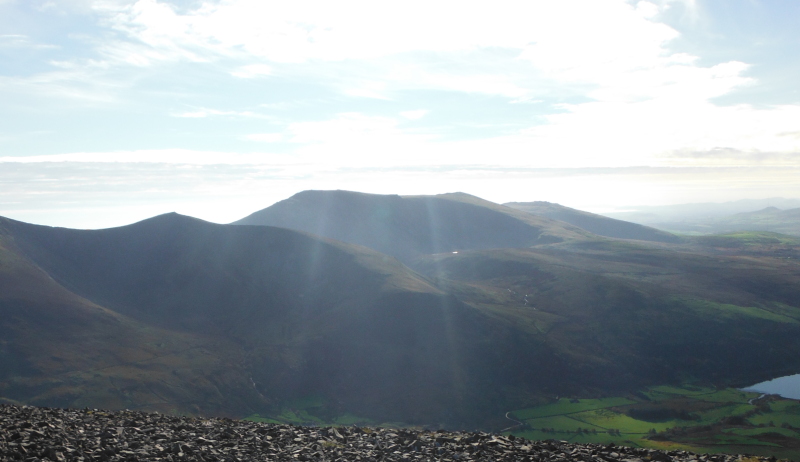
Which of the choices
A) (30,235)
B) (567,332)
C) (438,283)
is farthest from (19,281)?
(567,332)

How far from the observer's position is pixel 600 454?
90.8 ft

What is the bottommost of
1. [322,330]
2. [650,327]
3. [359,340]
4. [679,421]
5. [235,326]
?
[679,421]

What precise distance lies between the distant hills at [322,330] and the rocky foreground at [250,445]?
254ft

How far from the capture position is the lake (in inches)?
4929

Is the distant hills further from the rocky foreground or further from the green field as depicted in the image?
the rocky foreground

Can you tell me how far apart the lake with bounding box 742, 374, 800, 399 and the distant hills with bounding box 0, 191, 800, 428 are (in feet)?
11.2

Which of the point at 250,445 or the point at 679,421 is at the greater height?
the point at 250,445

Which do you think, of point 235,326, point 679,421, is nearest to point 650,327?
point 679,421

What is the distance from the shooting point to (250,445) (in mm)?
28641

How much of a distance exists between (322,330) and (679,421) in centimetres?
8552

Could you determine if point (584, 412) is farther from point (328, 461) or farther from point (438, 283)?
point (328, 461)

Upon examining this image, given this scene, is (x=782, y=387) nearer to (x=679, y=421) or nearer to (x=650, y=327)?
(x=650, y=327)

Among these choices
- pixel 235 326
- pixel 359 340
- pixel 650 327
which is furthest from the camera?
pixel 650 327

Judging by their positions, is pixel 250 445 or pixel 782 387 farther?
pixel 782 387
